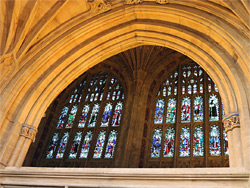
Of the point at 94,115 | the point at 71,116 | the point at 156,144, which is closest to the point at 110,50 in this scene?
the point at 156,144

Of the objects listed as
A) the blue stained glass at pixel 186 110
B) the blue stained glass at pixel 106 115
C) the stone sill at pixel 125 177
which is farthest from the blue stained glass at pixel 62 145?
the stone sill at pixel 125 177

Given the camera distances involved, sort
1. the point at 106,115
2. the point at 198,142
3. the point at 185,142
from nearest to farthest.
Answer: the point at 198,142, the point at 185,142, the point at 106,115

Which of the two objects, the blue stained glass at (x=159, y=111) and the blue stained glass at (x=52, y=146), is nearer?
the blue stained glass at (x=159, y=111)

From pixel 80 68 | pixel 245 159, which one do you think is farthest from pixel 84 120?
pixel 245 159

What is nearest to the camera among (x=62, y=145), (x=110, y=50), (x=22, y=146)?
(x=22, y=146)

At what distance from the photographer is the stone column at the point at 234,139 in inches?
182

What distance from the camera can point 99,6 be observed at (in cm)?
727

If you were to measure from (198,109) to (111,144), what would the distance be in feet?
13.1

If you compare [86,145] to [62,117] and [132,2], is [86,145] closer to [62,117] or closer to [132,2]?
[62,117]

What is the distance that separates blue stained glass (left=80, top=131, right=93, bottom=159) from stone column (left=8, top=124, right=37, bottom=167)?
5.52 metres

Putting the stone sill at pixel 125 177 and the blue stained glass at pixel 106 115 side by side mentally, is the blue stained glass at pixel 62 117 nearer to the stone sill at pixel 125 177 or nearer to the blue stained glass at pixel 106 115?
the blue stained glass at pixel 106 115

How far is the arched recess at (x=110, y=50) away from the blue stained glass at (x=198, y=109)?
17.5ft

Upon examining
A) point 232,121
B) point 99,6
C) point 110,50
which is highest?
point 99,6

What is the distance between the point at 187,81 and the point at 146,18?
21.2 ft
